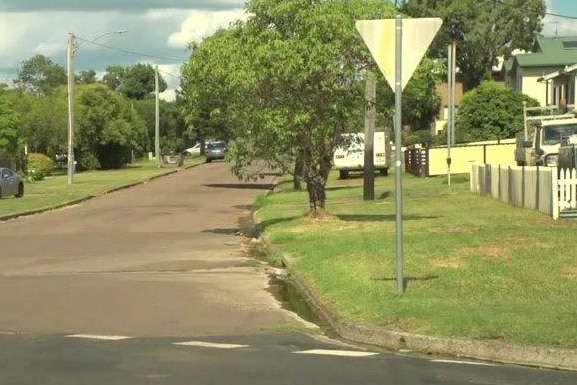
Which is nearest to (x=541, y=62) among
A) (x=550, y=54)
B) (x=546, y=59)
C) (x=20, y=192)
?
(x=546, y=59)

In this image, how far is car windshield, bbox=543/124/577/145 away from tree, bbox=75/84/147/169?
160 ft

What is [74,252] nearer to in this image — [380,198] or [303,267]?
[303,267]

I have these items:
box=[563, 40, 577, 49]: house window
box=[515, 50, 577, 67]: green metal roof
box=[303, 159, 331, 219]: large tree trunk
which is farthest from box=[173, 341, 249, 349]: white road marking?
box=[563, 40, 577, 49]: house window

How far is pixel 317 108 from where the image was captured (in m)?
21.7

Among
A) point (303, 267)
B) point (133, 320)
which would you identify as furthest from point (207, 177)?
point (133, 320)

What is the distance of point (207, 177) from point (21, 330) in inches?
1823

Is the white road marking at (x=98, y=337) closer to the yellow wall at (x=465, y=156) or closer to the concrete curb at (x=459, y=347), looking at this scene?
the concrete curb at (x=459, y=347)

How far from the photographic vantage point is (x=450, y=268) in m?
14.4

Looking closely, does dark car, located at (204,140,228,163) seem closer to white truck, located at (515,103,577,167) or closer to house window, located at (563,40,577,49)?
house window, located at (563,40,577,49)

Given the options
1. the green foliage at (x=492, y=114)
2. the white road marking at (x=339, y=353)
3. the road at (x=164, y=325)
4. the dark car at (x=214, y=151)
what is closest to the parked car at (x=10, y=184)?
the road at (x=164, y=325)

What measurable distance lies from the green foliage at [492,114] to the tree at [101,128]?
83.5 ft

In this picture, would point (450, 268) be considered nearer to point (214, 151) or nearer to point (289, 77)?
point (289, 77)

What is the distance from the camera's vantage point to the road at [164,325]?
337 inches

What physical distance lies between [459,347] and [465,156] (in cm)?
3838
